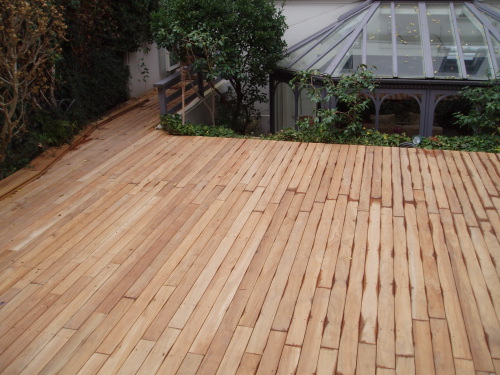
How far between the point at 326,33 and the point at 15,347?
26.8ft

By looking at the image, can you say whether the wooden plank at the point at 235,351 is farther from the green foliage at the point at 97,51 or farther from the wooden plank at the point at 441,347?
the green foliage at the point at 97,51

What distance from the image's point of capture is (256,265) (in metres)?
4.33

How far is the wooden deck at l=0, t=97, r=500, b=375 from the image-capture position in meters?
3.38

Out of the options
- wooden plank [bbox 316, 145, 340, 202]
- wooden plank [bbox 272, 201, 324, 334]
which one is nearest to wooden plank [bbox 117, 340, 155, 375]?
wooden plank [bbox 272, 201, 324, 334]

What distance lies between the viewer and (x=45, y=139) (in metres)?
7.09

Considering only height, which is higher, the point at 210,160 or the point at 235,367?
the point at 210,160

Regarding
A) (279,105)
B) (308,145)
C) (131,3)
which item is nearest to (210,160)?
(308,145)

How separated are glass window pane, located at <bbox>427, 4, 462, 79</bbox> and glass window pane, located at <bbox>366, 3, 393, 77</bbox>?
71cm

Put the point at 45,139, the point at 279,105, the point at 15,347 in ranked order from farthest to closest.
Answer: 1. the point at 279,105
2. the point at 45,139
3. the point at 15,347

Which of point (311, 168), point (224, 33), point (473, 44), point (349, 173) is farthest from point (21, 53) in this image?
point (473, 44)

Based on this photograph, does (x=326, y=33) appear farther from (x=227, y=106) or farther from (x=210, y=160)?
(x=210, y=160)

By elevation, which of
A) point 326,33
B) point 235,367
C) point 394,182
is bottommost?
point 235,367

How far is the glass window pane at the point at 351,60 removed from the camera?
28.5 feet

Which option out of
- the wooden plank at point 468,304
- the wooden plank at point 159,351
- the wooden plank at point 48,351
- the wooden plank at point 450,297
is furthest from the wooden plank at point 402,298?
the wooden plank at point 48,351
